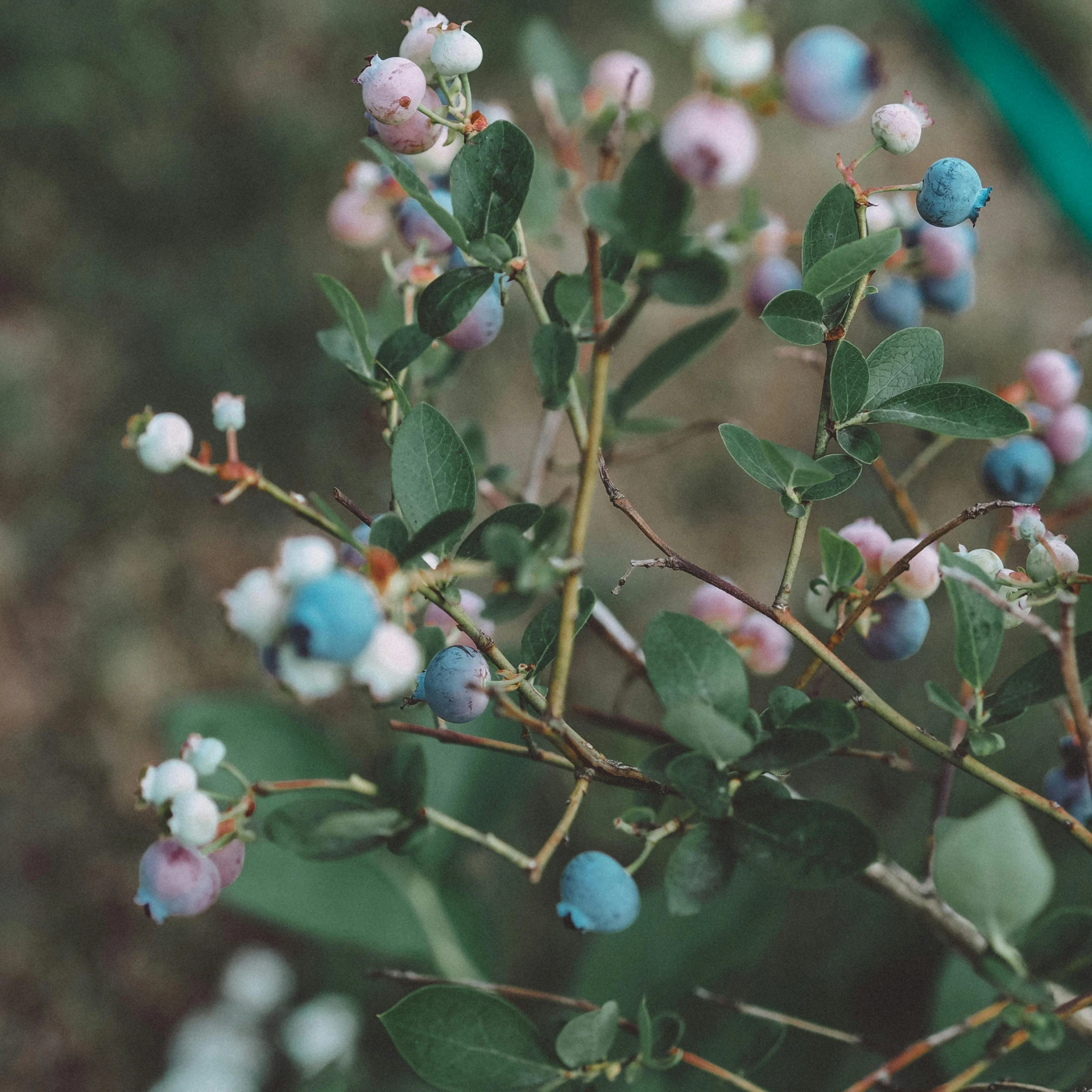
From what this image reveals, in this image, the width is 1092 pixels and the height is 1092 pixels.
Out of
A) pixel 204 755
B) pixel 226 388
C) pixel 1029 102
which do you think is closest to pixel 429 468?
pixel 204 755

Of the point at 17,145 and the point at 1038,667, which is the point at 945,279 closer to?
the point at 1038,667

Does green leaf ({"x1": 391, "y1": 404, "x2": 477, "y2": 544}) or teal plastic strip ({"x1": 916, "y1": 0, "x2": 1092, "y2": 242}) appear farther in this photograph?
teal plastic strip ({"x1": 916, "y1": 0, "x2": 1092, "y2": 242})

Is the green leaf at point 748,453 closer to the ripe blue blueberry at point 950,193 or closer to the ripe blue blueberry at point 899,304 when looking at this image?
the ripe blue blueberry at point 950,193

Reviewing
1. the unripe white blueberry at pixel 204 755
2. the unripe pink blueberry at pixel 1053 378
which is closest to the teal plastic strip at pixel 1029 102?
the unripe pink blueberry at pixel 1053 378

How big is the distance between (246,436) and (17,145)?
2.12 ft

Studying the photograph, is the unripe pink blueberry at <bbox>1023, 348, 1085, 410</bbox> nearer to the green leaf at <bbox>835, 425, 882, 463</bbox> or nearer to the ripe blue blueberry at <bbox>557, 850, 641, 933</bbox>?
the green leaf at <bbox>835, 425, 882, 463</bbox>

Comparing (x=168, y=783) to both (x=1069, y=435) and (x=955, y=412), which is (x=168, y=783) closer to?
(x=955, y=412)

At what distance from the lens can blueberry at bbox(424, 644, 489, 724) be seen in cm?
37

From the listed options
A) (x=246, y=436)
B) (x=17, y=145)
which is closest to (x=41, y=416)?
(x=246, y=436)

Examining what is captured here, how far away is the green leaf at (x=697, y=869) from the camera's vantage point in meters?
0.38

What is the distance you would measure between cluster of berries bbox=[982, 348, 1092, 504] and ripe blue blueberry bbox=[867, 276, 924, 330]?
0.23ft

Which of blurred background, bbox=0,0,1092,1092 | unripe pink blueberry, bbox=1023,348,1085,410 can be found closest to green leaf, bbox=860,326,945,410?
unripe pink blueberry, bbox=1023,348,1085,410

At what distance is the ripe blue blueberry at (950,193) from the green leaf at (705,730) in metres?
0.21

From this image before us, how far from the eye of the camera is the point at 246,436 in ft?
4.71
